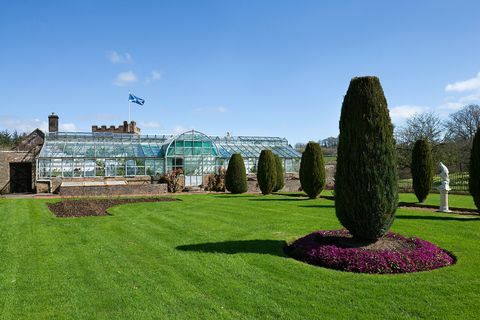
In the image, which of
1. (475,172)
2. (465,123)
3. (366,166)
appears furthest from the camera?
(465,123)

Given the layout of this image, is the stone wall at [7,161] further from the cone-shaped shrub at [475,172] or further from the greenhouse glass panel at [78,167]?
the cone-shaped shrub at [475,172]

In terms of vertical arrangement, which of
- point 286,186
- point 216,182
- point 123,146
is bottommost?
point 286,186

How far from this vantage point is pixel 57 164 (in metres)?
29.2

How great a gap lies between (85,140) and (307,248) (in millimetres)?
→ 28589

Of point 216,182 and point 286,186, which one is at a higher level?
point 216,182

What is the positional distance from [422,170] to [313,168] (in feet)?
18.3

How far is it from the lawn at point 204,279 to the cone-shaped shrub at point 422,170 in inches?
317

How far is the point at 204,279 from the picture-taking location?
6.87 m

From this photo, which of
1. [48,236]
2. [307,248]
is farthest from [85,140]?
[307,248]

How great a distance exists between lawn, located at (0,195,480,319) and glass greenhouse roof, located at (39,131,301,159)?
62.3ft

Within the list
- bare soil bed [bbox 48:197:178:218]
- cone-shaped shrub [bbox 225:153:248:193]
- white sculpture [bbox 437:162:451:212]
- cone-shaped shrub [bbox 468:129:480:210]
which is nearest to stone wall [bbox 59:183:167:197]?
cone-shaped shrub [bbox 225:153:248:193]

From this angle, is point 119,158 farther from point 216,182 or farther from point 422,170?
point 422,170

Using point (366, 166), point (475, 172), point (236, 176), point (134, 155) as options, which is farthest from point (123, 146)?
point (366, 166)

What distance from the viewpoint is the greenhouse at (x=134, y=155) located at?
96.9 ft
